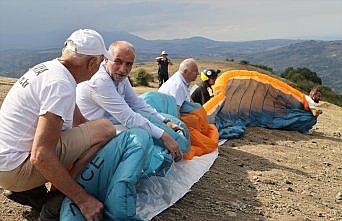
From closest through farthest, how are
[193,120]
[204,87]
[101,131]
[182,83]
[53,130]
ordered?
1. [53,130]
2. [101,131]
3. [193,120]
4. [182,83]
5. [204,87]

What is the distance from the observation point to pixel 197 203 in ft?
11.9

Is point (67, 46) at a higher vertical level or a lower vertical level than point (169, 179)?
higher

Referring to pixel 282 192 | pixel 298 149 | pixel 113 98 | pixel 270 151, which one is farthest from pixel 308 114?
pixel 113 98

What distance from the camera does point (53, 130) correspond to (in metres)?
2.39

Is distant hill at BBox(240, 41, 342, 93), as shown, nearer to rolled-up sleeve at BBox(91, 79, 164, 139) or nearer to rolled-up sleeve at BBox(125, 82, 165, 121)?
rolled-up sleeve at BBox(125, 82, 165, 121)

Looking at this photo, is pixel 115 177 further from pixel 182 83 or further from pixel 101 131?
pixel 182 83

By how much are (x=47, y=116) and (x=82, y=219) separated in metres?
0.61

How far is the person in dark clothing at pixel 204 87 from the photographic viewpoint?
624 cm

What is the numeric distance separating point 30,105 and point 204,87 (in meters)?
4.13

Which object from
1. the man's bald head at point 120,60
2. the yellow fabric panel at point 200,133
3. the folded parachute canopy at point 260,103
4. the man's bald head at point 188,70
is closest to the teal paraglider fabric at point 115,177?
the man's bald head at point 120,60

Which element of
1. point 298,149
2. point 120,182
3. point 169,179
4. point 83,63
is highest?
point 83,63

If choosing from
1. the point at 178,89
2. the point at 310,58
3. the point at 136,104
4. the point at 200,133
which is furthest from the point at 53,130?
the point at 310,58

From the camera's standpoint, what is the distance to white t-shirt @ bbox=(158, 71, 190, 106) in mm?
5059

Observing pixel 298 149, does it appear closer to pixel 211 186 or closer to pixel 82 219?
pixel 211 186
